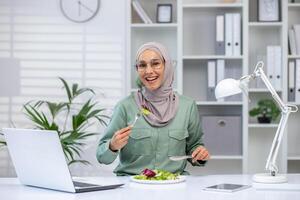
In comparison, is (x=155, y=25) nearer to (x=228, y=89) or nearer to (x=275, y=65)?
(x=275, y=65)

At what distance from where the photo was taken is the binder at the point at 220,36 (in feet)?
12.6

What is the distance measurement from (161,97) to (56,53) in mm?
1716

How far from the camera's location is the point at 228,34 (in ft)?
12.7

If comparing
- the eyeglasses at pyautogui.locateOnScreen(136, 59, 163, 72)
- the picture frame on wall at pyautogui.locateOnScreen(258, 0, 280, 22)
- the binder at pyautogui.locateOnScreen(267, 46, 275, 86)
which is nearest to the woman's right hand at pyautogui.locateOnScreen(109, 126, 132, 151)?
the eyeglasses at pyautogui.locateOnScreen(136, 59, 163, 72)

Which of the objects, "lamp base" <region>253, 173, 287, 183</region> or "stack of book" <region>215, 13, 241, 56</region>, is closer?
"lamp base" <region>253, 173, 287, 183</region>

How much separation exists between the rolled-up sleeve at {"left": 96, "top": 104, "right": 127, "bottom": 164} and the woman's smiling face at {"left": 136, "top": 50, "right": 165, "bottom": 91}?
174 millimetres

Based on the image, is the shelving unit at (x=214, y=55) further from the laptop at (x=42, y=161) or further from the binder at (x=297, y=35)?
the laptop at (x=42, y=161)

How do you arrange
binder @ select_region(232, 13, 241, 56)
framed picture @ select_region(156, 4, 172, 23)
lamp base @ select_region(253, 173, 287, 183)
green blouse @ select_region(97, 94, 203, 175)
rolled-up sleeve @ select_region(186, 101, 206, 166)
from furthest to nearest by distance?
framed picture @ select_region(156, 4, 172, 23) < binder @ select_region(232, 13, 241, 56) < rolled-up sleeve @ select_region(186, 101, 206, 166) < green blouse @ select_region(97, 94, 203, 175) < lamp base @ select_region(253, 173, 287, 183)

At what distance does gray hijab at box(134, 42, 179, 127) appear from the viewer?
8.15ft

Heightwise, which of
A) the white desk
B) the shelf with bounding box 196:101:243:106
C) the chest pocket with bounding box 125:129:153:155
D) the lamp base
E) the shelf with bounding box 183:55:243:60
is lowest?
the white desk

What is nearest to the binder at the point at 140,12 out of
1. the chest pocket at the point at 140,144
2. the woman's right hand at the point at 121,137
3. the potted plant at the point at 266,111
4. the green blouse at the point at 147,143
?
the potted plant at the point at 266,111

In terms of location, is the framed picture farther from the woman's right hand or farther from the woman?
the woman's right hand

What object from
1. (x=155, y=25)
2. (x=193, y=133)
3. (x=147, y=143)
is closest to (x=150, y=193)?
(x=147, y=143)

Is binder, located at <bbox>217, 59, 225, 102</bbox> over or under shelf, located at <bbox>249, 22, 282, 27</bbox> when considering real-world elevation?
under
